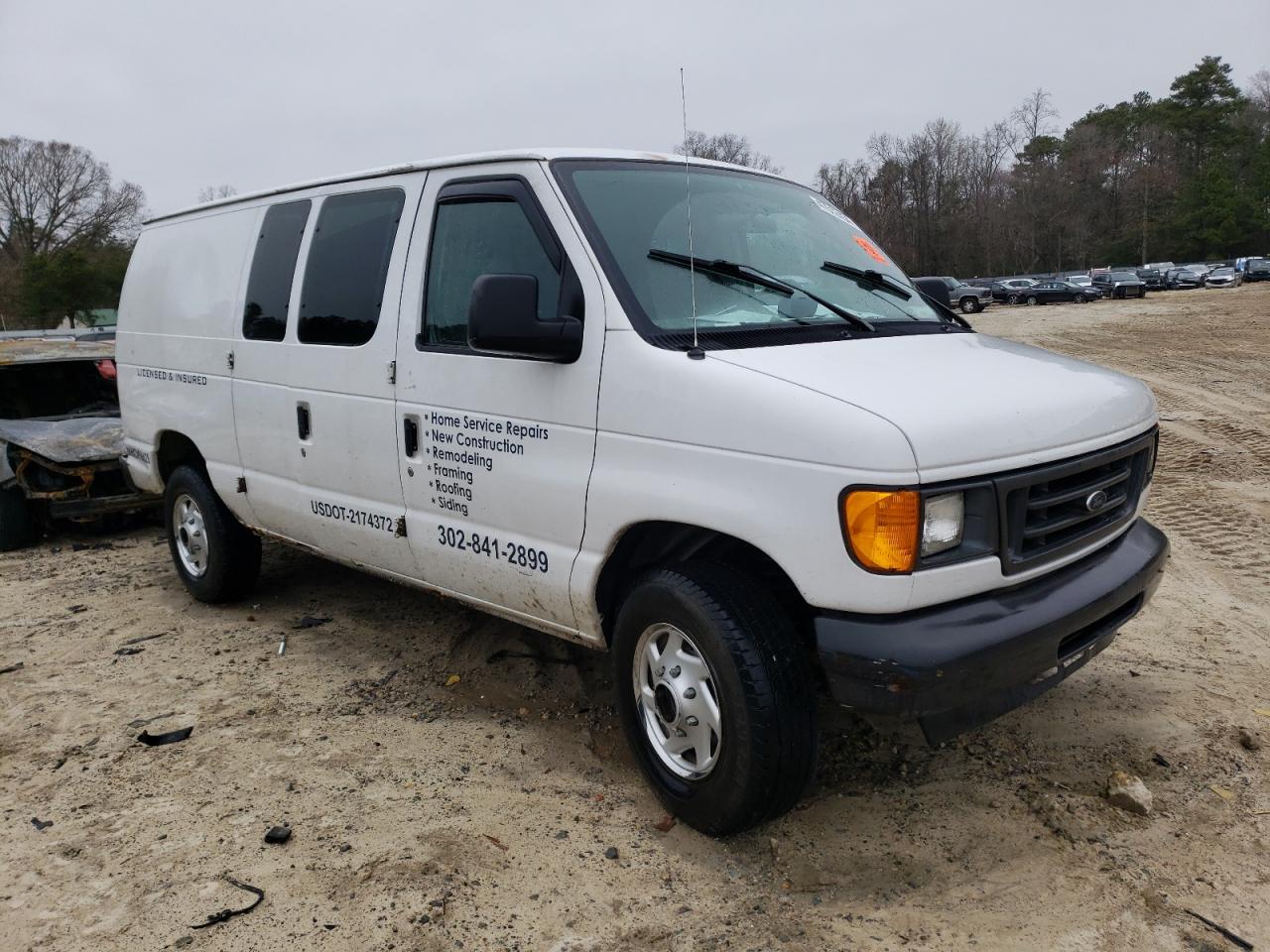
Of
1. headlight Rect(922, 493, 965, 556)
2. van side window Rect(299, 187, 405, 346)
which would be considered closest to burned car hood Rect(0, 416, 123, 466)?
van side window Rect(299, 187, 405, 346)

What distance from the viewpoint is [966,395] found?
2840mm

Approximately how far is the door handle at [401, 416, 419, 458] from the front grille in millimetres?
2287

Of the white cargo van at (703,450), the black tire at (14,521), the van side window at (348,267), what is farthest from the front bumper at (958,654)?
the black tire at (14,521)

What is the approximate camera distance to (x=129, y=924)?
2832 mm

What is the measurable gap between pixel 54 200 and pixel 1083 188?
74209mm

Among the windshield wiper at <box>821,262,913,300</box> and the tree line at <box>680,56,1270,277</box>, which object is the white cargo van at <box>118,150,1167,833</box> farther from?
the tree line at <box>680,56,1270,277</box>

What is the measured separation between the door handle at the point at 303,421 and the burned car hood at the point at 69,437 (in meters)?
3.76

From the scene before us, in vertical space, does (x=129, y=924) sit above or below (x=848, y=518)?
below

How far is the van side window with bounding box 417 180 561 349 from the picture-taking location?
3473 mm

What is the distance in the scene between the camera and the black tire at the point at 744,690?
2854 mm

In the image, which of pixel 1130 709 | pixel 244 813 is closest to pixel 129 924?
pixel 244 813

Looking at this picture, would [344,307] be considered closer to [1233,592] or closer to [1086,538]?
[1086,538]

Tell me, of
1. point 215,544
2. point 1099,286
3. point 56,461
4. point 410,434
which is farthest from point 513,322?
point 1099,286

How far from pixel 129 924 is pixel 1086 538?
3.11 metres
